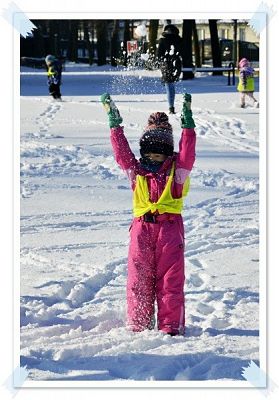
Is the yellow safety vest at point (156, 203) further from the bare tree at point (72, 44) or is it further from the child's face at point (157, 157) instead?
the bare tree at point (72, 44)

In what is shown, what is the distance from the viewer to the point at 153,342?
423 cm

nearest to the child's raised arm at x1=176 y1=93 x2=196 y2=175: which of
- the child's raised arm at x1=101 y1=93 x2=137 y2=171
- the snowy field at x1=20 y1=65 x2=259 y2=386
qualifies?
the child's raised arm at x1=101 y1=93 x2=137 y2=171

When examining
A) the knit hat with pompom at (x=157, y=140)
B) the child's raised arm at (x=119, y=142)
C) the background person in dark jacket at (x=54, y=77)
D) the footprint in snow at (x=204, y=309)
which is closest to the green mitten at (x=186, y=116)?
the knit hat with pompom at (x=157, y=140)

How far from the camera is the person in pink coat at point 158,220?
4324 millimetres

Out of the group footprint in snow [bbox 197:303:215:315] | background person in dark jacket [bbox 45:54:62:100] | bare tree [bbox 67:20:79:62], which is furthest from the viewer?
bare tree [bbox 67:20:79:62]

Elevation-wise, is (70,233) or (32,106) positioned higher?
(32,106)

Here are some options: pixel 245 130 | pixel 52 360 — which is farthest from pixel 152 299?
pixel 245 130

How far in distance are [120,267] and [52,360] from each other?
6.51ft

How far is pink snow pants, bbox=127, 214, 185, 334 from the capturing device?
14.3ft

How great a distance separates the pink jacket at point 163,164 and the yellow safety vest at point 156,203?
0.08 feet

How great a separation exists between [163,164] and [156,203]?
22 centimetres

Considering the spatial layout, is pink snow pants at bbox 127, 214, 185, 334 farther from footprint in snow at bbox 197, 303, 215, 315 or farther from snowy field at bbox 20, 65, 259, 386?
footprint in snow at bbox 197, 303, 215, 315
